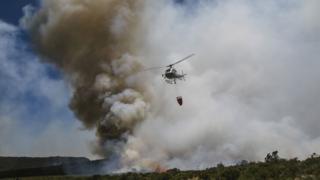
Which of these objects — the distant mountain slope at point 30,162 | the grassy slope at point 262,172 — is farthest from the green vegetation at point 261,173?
the distant mountain slope at point 30,162

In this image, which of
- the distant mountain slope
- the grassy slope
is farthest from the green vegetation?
the distant mountain slope

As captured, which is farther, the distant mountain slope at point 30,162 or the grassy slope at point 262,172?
the distant mountain slope at point 30,162

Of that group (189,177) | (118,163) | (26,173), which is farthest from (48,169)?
(189,177)

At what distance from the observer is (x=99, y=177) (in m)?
74.1

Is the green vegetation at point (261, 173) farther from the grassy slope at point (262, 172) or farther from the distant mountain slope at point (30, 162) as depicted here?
the distant mountain slope at point (30, 162)

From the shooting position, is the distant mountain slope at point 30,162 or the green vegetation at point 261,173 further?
the distant mountain slope at point 30,162

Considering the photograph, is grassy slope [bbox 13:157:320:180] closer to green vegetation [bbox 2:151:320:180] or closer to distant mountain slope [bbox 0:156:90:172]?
green vegetation [bbox 2:151:320:180]

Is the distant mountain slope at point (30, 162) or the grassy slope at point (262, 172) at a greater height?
the distant mountain slope at point (30, 162)

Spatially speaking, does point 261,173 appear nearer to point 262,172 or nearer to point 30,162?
point 262,172

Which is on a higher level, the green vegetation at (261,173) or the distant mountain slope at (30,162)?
the distant mountain slope at (30,162)

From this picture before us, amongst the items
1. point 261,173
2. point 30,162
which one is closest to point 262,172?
point 261,173

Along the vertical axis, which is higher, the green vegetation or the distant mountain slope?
the distant mountain slope

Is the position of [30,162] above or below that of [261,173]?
above

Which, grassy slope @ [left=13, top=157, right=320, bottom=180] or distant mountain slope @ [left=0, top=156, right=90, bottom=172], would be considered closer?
grassy slope @ [left=13, top=157, right=320, bottom=180]
